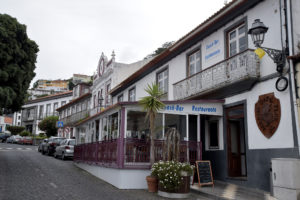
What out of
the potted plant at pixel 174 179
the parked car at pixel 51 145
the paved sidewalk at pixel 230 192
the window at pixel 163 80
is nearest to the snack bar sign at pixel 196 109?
the potted plant at pixel 174 179

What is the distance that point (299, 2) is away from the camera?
31.3 feet

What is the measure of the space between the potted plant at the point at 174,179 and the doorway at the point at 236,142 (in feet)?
9.09

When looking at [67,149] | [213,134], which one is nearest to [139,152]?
[213,134]

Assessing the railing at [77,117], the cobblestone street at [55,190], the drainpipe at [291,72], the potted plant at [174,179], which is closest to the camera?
the drainpipe at [291,72]

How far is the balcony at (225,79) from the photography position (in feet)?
33.4

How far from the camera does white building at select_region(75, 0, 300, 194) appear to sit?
940 centimetres

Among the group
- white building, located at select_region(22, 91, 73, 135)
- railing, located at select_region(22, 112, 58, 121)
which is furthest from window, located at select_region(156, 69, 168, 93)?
railing, located at select_region(22, 112, 58, 121)

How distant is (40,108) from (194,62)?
48112 mm

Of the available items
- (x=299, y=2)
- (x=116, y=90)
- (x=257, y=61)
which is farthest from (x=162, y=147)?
(x=116, y=90)

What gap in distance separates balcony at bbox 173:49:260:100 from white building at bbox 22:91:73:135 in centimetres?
3987

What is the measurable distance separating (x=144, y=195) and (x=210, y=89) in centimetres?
473

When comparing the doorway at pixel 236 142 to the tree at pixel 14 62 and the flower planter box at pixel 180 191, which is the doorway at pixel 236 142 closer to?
the flower planter box at pixel 180 191

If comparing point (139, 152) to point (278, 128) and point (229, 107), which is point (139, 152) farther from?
point (278, 128)

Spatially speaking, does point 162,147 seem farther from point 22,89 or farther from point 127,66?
point 127,66
